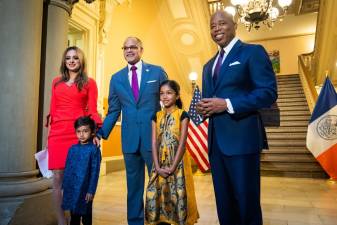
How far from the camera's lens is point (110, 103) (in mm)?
2277

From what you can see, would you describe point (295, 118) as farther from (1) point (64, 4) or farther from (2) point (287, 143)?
(1) point (64, 4)

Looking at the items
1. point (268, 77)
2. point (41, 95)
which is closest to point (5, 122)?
point (41, 95)

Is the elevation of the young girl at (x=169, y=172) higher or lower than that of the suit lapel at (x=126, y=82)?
lower

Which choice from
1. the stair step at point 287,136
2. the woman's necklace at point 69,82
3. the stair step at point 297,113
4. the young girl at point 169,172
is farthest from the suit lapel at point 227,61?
the stair step at point 297,113

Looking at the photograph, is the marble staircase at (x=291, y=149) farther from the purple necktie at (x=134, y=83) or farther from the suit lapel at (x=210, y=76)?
the suit lapel at (x=210, y=76)

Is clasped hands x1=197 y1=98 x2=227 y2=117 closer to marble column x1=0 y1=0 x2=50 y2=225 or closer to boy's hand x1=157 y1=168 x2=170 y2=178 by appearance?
boy's hand x1=157 y1=168 x2=170 y2=178

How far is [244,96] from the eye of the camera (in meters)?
1.38

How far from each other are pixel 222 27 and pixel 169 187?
3.65 feet

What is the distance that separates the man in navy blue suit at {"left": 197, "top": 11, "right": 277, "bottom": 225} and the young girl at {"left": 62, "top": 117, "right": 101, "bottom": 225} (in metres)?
0.87

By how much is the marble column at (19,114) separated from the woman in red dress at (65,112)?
53cm

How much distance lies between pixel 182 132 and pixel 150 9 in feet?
23.4

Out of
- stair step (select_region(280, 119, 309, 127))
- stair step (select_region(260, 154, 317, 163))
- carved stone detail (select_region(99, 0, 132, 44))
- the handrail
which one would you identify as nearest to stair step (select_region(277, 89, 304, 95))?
the handrail

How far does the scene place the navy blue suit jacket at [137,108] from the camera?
6.91ft

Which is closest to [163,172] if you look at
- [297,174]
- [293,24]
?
[297,174]
